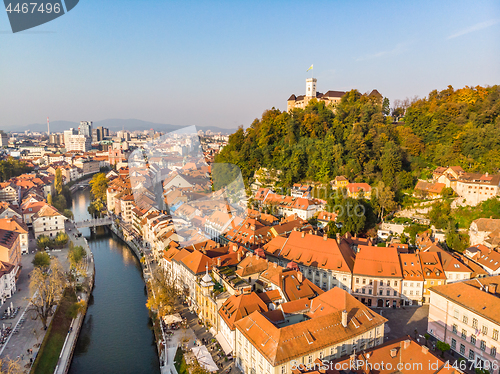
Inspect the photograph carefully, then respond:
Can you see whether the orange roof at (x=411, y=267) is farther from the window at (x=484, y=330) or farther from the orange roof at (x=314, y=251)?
the window at (x=484, y=330)

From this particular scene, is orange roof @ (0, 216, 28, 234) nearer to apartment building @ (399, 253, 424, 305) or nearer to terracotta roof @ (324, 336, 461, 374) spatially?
terracotta roof @ (324, 336, 461, 374)

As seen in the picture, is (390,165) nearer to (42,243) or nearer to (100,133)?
(42,243)

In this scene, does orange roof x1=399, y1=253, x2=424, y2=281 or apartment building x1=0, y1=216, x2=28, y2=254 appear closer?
orange roof x1=399, y1=253, x2=424, y2=281

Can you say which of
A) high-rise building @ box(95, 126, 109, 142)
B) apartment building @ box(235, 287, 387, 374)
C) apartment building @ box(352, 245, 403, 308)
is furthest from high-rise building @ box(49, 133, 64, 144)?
apartment building @ box(235, 287, 387, 374)

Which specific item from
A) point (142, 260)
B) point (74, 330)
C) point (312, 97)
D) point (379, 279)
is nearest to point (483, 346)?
point (379, 279)

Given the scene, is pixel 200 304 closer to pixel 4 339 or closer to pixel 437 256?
pixel 4 339
